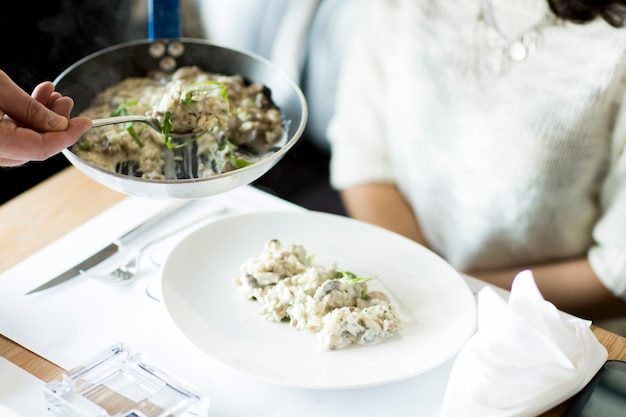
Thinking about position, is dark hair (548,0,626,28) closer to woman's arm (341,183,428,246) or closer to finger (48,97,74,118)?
woman's arm (341,183,428,246)

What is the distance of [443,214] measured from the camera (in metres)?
1.43

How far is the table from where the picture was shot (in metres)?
1.04

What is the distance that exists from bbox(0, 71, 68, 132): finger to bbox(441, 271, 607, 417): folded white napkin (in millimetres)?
531

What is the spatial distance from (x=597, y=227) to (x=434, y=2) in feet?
1.64

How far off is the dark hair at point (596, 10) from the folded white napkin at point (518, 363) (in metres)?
0.57

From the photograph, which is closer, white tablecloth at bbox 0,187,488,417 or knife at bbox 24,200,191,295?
white tablecloth at bbox 0,187,488,417

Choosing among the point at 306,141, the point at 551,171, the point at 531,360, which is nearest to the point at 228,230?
the point at 531,360

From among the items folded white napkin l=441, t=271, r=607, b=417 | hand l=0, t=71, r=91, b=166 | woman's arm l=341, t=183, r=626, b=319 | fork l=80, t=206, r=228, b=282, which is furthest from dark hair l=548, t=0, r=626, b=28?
hand l=0, t=71, r=91, b=166

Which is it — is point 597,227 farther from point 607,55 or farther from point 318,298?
point 318,298

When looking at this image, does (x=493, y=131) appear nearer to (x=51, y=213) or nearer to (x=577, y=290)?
(x=577, y=290)

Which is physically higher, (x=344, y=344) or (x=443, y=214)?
(x=344, y=344)

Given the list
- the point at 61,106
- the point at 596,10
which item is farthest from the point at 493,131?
the point at 61,106

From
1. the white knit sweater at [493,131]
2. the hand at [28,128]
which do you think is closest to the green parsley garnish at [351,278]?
the hand at [28,128]

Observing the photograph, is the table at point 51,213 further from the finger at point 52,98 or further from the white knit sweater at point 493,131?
the white knit sweater at point 493,131
